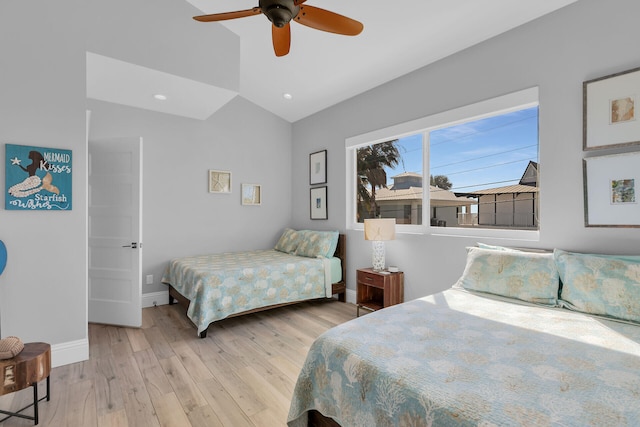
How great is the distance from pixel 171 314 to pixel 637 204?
4385 millimetres

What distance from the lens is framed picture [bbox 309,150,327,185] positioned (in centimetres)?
458

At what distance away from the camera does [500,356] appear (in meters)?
1.35

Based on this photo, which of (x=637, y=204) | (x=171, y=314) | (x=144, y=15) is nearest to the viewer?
(x=637, y=204)

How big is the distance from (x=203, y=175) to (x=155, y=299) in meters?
1.78

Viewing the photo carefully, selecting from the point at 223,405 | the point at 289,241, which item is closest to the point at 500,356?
the point at 223,405

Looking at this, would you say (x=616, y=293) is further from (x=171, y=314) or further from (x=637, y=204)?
(x=171, y=314)

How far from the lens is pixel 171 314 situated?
3.66m

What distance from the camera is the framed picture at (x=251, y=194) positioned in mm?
4801

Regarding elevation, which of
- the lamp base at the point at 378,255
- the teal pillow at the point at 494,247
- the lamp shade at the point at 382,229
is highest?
the lamp shade at the point at 382,229

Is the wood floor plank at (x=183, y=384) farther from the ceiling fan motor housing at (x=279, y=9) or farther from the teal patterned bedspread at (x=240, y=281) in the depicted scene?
the ceiling fan motor housing at (x=279, y=9)

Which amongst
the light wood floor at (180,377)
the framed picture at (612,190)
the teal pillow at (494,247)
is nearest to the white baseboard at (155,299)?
Answer: the light wood floor at (180,377)

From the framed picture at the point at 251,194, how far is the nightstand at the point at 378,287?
2161mm

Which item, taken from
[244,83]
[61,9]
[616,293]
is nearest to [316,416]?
[616,293]

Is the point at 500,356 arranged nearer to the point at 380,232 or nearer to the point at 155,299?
the point at 380,232
